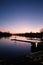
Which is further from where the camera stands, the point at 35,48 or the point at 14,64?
the point at 35,48

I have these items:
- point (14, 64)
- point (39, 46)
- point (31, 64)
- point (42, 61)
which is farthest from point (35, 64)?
point (39, 46)

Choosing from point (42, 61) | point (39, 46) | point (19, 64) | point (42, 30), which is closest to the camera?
point (19, 64)

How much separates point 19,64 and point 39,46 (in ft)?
37.8

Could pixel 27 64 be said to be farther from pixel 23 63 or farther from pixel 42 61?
pixel 42 61

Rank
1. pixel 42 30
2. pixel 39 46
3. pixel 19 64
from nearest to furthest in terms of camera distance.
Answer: pixel 19 64, pixel 39 46, pixel 42 30

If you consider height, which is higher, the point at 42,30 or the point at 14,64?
the point at 42,30

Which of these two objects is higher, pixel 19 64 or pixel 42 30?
pixel 42 30

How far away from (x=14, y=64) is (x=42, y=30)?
5226cm

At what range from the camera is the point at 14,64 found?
861cm

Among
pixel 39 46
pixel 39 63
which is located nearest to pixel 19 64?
pixel 39 63

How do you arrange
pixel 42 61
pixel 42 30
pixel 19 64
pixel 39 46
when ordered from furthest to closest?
pixel 42 30 → pixel 39 46 → pixel 42 61 → pixel 19 64

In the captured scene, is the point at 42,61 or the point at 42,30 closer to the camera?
the point at 42,61

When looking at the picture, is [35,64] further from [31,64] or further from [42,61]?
[42,61]

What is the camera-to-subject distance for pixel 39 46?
1952cm
